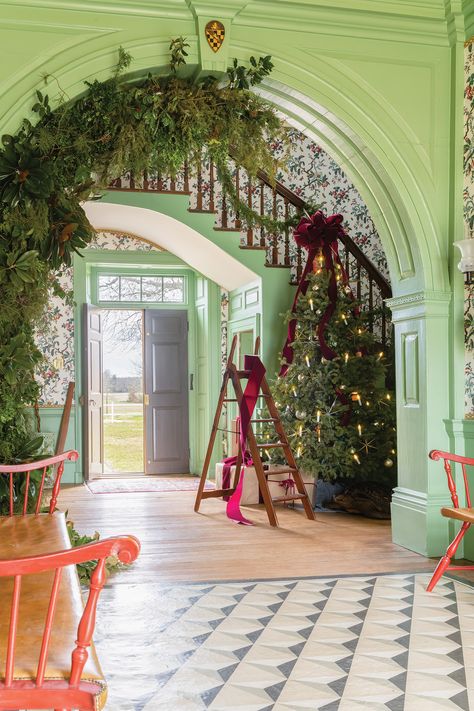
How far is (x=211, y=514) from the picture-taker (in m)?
7.30

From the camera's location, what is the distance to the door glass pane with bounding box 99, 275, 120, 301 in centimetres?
1073

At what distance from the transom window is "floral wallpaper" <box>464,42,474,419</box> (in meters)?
5.92

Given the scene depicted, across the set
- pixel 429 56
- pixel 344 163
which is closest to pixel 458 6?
pixel 429 56

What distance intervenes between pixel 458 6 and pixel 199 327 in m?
5.98

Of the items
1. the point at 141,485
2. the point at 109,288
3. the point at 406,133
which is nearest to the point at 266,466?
the point at 141,485

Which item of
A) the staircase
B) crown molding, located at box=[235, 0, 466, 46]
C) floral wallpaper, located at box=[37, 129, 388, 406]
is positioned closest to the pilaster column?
crown molding, located at box=[235, 0, 466, 46]

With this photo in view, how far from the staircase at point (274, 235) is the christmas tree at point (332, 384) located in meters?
0.42

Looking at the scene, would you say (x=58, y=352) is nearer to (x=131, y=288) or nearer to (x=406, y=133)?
(x=131, y=288)

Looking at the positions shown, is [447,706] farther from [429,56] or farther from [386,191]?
[429,56]

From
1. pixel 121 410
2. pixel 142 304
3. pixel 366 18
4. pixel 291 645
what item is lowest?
pixel 291 645

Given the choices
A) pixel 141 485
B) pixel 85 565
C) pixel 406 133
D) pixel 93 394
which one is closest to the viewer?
pixel 85 565

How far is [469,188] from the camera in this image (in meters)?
5.50

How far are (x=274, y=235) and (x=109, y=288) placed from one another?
3.41 meters

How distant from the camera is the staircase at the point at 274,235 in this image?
779cm
